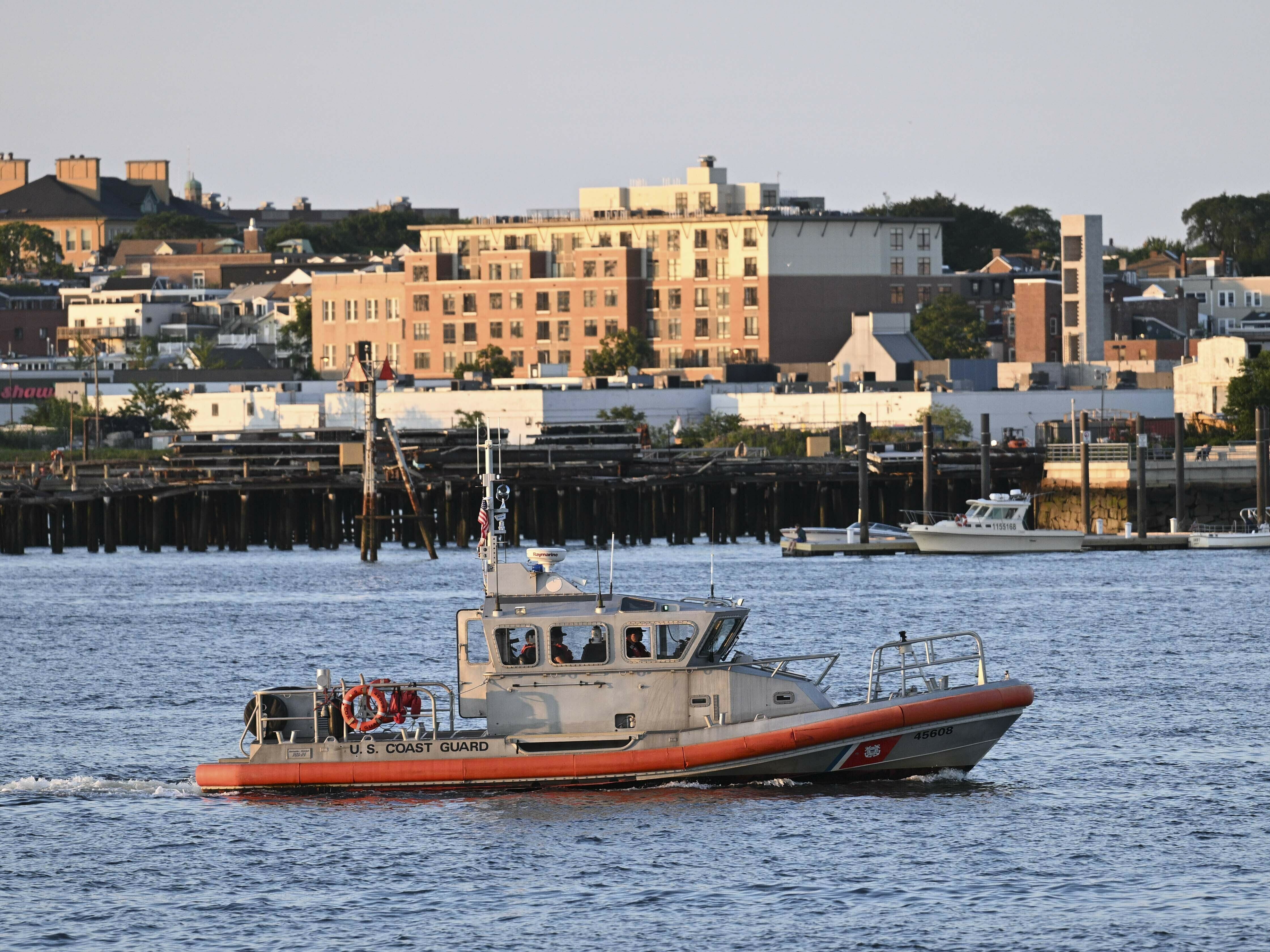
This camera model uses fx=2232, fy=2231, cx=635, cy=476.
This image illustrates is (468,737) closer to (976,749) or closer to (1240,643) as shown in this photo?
(976,749)

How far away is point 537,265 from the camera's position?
187 metres

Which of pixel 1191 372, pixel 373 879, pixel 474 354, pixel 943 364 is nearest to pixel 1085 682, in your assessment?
pixel 373 879

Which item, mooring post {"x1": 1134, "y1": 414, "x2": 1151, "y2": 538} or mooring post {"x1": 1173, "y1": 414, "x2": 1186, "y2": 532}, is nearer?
mooring post {"x1": 1173, "y1": 414, "x2": 1186, "y2": 532}

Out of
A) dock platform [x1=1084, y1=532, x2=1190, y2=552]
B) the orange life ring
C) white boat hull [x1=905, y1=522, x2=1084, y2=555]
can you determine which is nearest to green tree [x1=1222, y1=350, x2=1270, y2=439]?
dock platform [x1=1084, y1=532, x2=1190, y2=552]

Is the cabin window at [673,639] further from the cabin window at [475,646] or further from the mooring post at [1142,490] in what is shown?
the mooring post at [1142,490]

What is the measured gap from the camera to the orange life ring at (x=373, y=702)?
36.2m

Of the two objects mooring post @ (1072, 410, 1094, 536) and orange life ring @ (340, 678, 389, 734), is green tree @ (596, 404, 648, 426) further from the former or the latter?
orange life ring @ (340, 678, 389, 734)

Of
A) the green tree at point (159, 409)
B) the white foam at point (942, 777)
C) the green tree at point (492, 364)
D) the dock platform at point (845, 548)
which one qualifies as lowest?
the white foam at point (942, 777)

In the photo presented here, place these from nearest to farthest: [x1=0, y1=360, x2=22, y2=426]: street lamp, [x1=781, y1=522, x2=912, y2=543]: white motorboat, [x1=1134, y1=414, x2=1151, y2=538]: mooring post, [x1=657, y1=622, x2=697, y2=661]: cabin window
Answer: [x1=657, y1=622, x2=697, y2=661]: cabin window < [x1=781, y1=522, x2=912, y2=543]: white motorboat < [x1=1134, y1=414, x2=1151, y2=538]: mooring post < [x1=0, y1=360, x2=22, y2=426]: street lamp

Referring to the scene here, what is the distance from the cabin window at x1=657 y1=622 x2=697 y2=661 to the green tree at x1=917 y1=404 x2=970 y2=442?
337 feet

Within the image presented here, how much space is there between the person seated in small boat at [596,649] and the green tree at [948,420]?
337 feet

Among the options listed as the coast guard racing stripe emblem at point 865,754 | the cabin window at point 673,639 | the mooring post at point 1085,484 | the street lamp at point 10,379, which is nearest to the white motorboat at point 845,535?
the mooring post at point 1085,484

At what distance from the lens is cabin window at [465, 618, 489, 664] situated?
3603 centimetres

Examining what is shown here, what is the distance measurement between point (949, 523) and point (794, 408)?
171 feet
